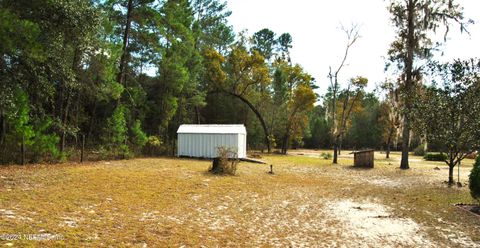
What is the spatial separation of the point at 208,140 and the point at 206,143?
0.24 meters

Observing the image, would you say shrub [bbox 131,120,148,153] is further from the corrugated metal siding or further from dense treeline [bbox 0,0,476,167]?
the corrugated metal siding

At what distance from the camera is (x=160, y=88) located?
25062 millimetres

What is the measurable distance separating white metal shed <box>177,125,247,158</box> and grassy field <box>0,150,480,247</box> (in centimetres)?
943

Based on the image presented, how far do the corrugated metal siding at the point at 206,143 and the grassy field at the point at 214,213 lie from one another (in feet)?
30.8

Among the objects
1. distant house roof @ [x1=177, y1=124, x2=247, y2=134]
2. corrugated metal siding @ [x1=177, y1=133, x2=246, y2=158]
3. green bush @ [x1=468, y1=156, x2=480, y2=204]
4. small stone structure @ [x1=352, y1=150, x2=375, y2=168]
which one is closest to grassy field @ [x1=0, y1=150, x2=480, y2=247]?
green bush @ [x1=468, y1=156, x2=480, y2=204]

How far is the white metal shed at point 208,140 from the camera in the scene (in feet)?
69.6

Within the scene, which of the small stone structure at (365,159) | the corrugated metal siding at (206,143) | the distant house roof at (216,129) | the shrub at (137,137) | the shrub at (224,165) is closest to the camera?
the shrub at (224,165)

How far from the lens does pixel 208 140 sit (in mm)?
21734

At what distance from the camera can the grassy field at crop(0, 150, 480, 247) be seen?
5082 millimetres

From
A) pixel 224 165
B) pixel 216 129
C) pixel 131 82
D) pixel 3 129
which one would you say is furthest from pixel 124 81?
pixel 224 165

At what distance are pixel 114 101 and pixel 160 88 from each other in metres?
4.53

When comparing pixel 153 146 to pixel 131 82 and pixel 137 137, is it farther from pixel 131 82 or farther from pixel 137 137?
pixel 131 82

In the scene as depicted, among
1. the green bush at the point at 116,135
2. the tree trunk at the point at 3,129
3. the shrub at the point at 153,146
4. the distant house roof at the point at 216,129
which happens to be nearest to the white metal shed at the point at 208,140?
the distant house roof at the point at 216,129

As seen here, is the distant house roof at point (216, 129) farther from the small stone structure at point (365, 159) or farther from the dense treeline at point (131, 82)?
the small stone structure at point (365, 159)
